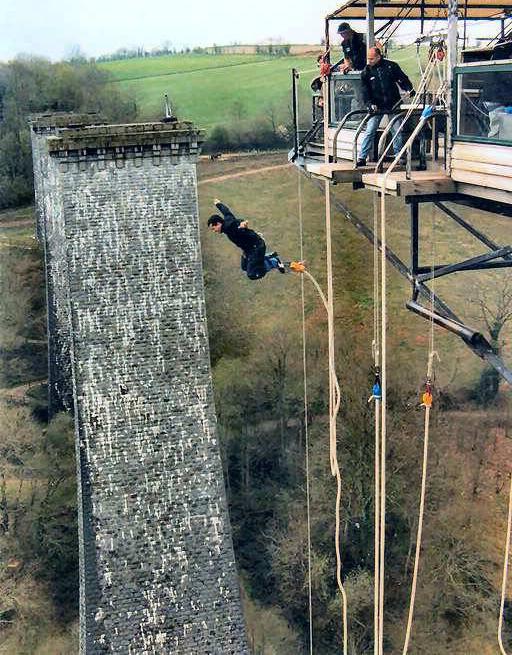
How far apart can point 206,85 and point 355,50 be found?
10.1m

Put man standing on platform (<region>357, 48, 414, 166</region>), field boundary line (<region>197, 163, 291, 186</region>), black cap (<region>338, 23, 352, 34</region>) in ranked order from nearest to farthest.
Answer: man standing on platform (<region>357, 48, 414, 166</region>) < black cap (<region>338, 23, 352, 34</region>) < field boundary line (<region>197, 163, 291, 186</region>)

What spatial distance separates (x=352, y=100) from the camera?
4363 millimetres

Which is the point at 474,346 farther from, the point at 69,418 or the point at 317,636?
the point at 69,418

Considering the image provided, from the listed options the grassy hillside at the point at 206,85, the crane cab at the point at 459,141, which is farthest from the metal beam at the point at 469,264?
the grassy hillside at the point at 206,85

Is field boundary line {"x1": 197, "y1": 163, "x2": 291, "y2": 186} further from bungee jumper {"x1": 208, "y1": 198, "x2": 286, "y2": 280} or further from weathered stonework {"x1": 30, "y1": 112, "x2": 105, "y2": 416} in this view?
bungee jumper {"x1": 208, "y1": 198, "x2": 286, "y2": 280}

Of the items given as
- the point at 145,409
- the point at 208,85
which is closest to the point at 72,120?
the point at 145,409

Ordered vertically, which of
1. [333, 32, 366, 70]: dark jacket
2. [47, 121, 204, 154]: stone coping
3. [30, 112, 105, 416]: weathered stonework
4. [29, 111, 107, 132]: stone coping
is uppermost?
[333, 32, 366, 70]: dark jacket

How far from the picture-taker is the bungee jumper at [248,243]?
477 centimetres

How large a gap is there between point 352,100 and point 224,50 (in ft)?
32.9

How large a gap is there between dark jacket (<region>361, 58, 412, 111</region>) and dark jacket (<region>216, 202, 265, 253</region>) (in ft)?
4.24

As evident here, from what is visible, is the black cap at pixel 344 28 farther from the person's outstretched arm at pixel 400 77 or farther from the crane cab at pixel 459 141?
the person's outstretched arm at pixel 400 77

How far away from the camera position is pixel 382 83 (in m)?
3.65

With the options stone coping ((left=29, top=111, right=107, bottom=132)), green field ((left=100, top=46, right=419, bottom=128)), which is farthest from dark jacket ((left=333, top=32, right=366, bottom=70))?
green field ((left=100, top=46, right=419, bottom=128))

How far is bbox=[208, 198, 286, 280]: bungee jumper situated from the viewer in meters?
4.77
